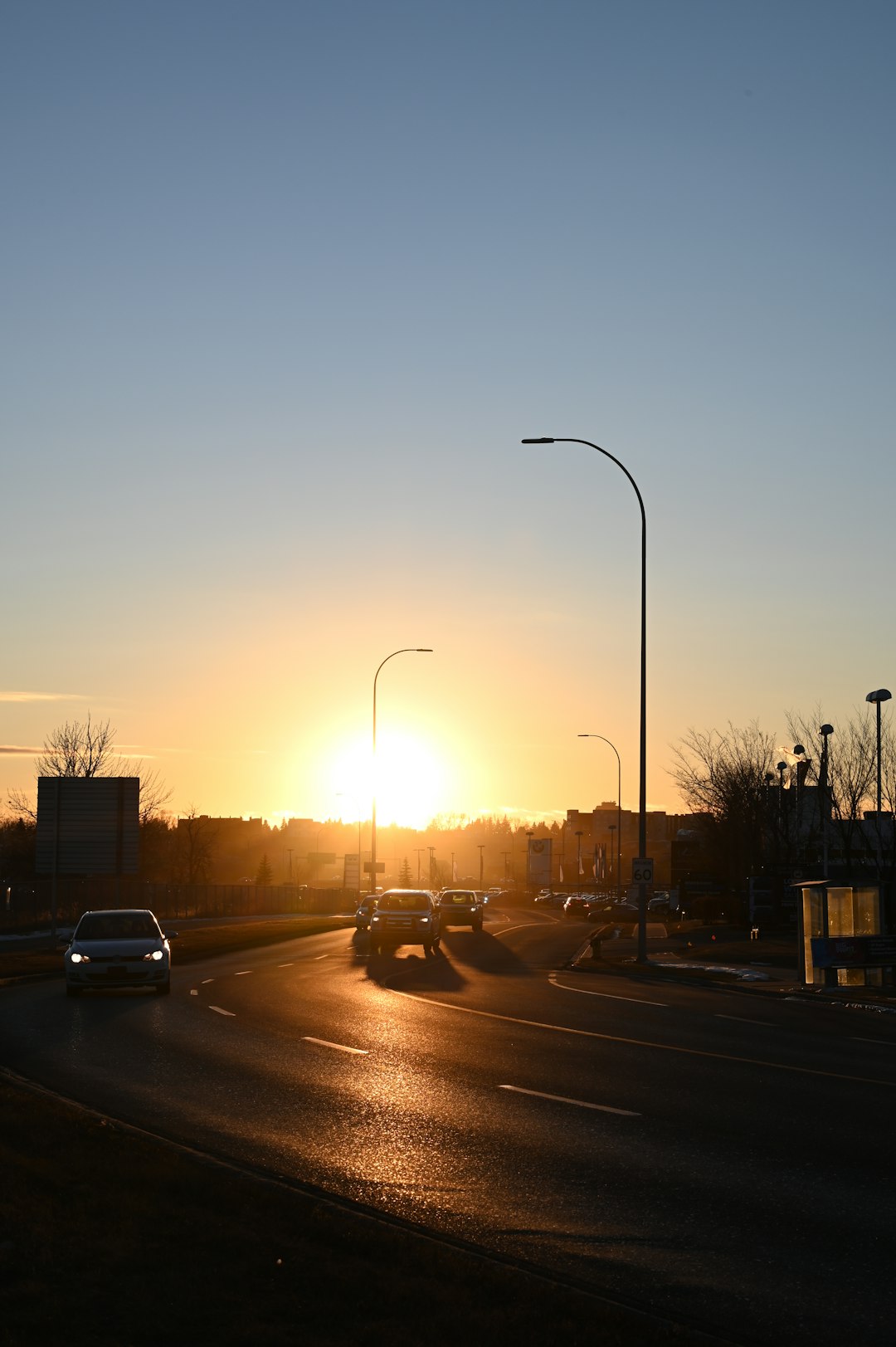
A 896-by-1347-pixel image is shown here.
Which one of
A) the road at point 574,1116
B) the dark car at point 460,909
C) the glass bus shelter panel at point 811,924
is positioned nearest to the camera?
the road at point 574,1116

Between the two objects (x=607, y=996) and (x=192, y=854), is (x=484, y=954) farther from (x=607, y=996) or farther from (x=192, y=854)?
(x=192, y=854)

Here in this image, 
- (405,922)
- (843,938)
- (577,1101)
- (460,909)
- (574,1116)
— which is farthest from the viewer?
(460,909)

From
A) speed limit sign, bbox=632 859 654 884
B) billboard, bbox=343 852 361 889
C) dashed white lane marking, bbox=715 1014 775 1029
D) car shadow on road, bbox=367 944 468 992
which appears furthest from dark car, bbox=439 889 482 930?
billboard, bbox=343 852 361 889

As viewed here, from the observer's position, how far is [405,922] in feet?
137

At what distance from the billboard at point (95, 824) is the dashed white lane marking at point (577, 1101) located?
34.1 m

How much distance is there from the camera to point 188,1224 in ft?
24.3

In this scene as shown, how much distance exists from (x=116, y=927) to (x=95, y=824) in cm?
2079

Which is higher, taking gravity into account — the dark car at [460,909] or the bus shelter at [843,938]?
the bus shelter at [843,938]

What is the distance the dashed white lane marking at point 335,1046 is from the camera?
16.7 metres

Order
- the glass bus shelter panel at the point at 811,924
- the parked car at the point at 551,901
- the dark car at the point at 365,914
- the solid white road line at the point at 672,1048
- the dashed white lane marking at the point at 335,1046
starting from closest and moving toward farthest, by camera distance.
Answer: the solid white road line at the point at 672,1048
the dashed white lane marking at the point at 335,1046
the glass bus shelter panel at the point at 811,924
the dark car at the point at 365,914
the parked car at the point at 551,901

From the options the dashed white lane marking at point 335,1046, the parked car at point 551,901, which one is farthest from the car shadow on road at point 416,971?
the parked car at point 551,901

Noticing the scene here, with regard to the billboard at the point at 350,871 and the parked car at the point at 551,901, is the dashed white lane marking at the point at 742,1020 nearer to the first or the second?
the billboard at the point at 350,871

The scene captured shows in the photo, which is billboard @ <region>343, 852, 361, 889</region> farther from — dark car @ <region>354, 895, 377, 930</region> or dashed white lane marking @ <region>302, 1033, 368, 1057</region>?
dashed white lane marking @ <region>302, 1033, 368, 1057</region>

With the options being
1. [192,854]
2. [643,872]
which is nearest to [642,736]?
[643,872]
